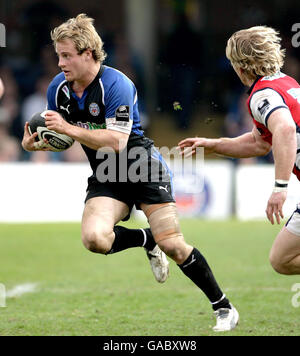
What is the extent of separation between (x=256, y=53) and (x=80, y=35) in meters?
1.36

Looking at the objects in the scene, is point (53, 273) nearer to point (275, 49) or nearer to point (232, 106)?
point (275, 49)

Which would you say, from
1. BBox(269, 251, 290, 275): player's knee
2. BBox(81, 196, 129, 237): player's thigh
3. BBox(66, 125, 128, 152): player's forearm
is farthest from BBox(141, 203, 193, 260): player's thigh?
BBox(269, 251, 290, 275): player's knee

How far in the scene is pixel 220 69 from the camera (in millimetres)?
16953

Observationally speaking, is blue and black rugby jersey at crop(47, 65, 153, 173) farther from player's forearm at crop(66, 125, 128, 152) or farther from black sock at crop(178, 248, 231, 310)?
black sock at crop(178, 248, 231, 310)

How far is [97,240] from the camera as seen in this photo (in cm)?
582

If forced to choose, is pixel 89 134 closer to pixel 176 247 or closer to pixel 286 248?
pixel 176 247

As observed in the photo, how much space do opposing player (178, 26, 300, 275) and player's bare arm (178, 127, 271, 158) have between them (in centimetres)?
24

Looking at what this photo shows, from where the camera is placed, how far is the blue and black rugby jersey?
Answer: 5879 millimetres

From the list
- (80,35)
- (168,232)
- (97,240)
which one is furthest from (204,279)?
(80,35)

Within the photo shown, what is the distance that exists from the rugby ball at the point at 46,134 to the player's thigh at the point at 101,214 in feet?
1.69

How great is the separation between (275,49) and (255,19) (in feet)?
42.5

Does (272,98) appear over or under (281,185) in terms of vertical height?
over

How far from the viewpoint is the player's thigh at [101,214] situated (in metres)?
5.87

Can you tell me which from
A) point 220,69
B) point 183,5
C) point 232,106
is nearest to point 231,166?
point 232,106
